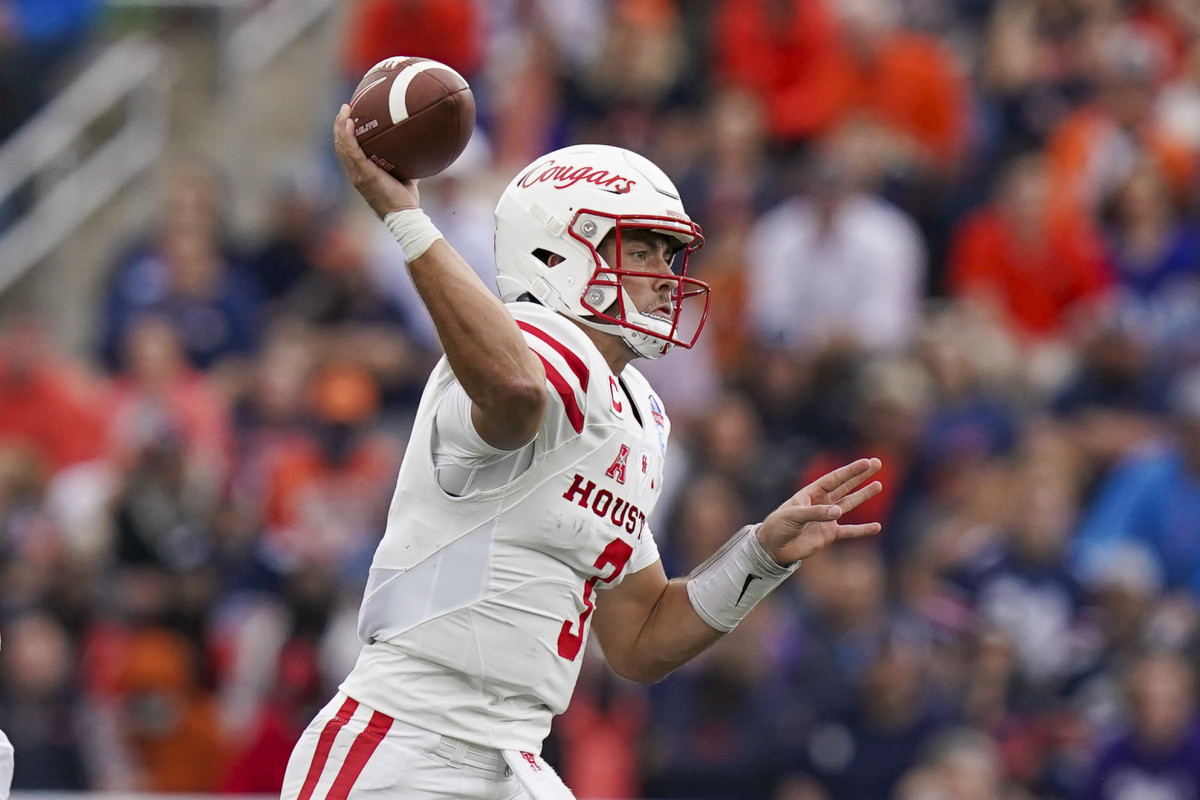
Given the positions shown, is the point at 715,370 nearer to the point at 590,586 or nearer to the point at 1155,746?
the point at 1155,746

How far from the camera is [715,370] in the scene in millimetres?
10734

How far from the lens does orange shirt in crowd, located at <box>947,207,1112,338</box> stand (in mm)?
11078

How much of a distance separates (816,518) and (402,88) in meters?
1.37

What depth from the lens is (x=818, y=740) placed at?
29.6 feet

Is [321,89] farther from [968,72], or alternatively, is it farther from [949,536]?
[949,536]

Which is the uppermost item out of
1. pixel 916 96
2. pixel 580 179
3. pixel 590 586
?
pixel 580 179

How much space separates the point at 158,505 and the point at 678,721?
272 centimetres

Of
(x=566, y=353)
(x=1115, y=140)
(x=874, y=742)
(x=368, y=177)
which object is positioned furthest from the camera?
(x=1115, y=140)

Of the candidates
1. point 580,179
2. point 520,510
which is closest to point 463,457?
point 520,510

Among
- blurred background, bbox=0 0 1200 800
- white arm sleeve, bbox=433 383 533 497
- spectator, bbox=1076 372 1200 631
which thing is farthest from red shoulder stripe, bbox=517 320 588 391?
spectator, bbox=1076 372 1200 631

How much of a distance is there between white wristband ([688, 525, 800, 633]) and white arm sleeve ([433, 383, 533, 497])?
724 millimetres

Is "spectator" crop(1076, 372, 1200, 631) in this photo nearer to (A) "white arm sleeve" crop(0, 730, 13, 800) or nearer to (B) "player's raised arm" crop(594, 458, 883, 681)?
(B) "player's raised arm" crop(594, 458, 883, 681)

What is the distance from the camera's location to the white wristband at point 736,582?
16.0 feet

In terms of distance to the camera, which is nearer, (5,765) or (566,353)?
(566,353)
